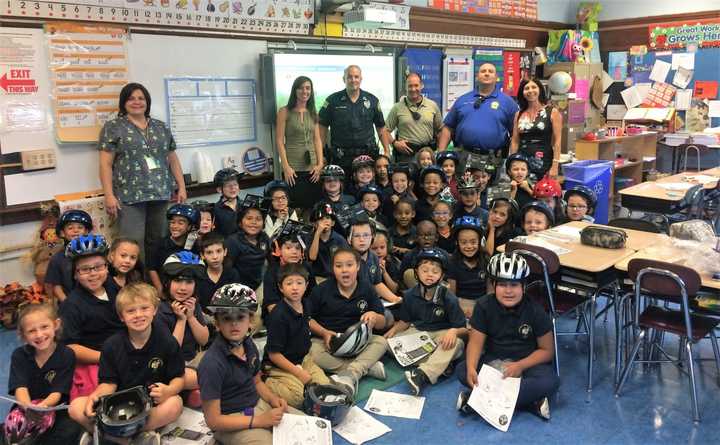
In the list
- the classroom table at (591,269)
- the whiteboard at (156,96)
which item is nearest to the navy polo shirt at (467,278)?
the classroom table at (591,269)

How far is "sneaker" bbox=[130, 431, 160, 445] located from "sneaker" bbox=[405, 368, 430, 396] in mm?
1413

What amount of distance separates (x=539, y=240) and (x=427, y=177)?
148 centimetres

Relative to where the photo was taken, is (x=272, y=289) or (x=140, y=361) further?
(x=272, y=289)

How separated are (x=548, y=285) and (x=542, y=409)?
705 millimetres

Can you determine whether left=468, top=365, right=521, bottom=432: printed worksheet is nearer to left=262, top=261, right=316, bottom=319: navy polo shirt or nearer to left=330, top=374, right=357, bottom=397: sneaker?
left=330, top=374, right=357, bottom=397: sneaker

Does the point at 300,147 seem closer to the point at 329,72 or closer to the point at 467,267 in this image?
the point at 329,72

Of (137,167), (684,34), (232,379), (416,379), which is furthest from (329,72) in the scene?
(684,34)

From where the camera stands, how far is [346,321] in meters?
3.73

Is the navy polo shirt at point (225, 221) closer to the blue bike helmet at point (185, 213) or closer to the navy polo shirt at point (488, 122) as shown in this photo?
the blue bike helmet at point (185, 213)

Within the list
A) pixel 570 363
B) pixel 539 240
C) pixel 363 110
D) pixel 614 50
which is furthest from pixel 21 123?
pixel 614 50

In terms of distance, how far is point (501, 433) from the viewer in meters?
3.04

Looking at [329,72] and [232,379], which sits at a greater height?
[329,72]

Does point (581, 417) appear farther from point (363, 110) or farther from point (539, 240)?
point (363, 110)

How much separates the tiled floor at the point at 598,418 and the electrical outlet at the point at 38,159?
5.40ft
